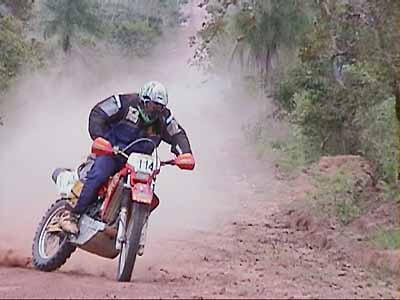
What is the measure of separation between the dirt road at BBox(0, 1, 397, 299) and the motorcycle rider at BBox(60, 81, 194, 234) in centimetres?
72

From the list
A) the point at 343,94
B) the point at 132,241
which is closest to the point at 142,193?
the point at 132,241

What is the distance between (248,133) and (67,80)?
963 centimetres

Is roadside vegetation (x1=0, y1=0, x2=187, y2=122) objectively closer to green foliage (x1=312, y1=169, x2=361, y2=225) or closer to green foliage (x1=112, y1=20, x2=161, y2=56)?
green foliage (x1=112, y1=20, x2=161, y2=56)

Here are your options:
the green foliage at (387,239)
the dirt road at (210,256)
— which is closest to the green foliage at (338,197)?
the dirt road at (210,256)

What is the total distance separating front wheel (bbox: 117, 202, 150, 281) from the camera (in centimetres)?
828

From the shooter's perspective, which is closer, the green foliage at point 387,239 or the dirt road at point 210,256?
the dirt road at point 210,256

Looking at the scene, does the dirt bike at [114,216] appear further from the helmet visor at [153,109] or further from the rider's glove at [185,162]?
the helmet visor at [153,109]

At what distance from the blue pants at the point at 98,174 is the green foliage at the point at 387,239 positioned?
3.25 meters

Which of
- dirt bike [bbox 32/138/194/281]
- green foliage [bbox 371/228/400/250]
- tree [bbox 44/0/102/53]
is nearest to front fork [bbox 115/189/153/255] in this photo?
dirt bike [bbox 32/138/194/281]

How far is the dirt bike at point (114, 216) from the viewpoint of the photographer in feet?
27.5

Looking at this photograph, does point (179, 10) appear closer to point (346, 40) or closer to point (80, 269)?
point (346, 40)

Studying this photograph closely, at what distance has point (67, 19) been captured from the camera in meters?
40.0

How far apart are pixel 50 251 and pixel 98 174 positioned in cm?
116

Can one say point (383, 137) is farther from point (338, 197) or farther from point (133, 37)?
point (133, 37)
